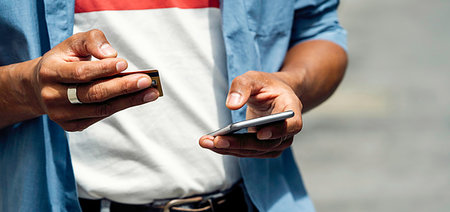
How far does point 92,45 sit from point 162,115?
462mm

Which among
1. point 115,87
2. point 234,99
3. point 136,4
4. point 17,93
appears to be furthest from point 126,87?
point 136,4

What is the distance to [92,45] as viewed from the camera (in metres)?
1.14

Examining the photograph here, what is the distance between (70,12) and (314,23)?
840 mm

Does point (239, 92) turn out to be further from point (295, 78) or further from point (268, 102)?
point (295, 78)

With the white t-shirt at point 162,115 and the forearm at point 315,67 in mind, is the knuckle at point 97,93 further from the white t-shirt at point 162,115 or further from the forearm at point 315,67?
the forearm at point 315,67

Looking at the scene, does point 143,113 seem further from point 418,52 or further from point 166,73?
point 418,52

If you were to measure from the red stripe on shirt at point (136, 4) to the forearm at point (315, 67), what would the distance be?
32 centimetres

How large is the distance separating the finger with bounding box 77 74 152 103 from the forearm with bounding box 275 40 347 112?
616mm

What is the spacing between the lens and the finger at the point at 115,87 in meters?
1.10

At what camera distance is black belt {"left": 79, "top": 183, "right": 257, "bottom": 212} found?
1541 mm

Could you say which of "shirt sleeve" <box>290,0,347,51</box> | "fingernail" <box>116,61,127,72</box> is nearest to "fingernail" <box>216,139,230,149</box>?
"fingernail" <box>116,61,127,72</box>

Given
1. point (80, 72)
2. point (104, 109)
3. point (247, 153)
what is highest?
point (80, 72)

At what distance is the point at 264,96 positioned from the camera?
4.43 ft

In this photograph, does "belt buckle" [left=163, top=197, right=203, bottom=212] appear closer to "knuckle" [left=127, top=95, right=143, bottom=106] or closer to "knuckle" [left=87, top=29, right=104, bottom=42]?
"knuckle" [left=127, top=95, right=143, bottom=106]
